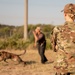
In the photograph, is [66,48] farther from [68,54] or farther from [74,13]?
[74,13]

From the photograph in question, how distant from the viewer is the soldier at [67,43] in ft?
16.9

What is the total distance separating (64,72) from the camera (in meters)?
5.20

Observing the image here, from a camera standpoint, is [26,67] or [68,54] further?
[26,67]

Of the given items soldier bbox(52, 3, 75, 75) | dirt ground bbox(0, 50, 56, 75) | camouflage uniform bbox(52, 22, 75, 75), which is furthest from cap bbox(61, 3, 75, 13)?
dirt ground bbox(0, 50, 56, 75)

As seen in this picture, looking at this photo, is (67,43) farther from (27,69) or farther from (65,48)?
(27,69)

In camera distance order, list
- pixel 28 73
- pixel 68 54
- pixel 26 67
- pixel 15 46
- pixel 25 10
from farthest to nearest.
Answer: pixel 25 10, pixel 15 46, pixel 26 67, pixel 28 73, pixel 68 54

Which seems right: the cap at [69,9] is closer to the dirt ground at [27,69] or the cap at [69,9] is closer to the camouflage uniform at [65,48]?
the camouflage uniform at [65,48]

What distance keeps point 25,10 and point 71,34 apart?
20.9 metres

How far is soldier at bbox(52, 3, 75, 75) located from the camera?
16.9 feet

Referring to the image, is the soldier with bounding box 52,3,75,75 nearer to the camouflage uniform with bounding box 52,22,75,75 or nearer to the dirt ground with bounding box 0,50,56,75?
the camouflage uniform with bounding box 52,22,75,75

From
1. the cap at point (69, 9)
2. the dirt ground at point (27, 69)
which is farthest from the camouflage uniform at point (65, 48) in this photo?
the dirt ground at point (27, 69)

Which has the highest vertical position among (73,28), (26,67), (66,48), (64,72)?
(73,28)

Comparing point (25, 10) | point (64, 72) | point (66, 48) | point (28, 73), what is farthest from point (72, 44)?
point (25, 10)

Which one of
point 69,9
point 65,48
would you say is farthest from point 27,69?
point 69,9
